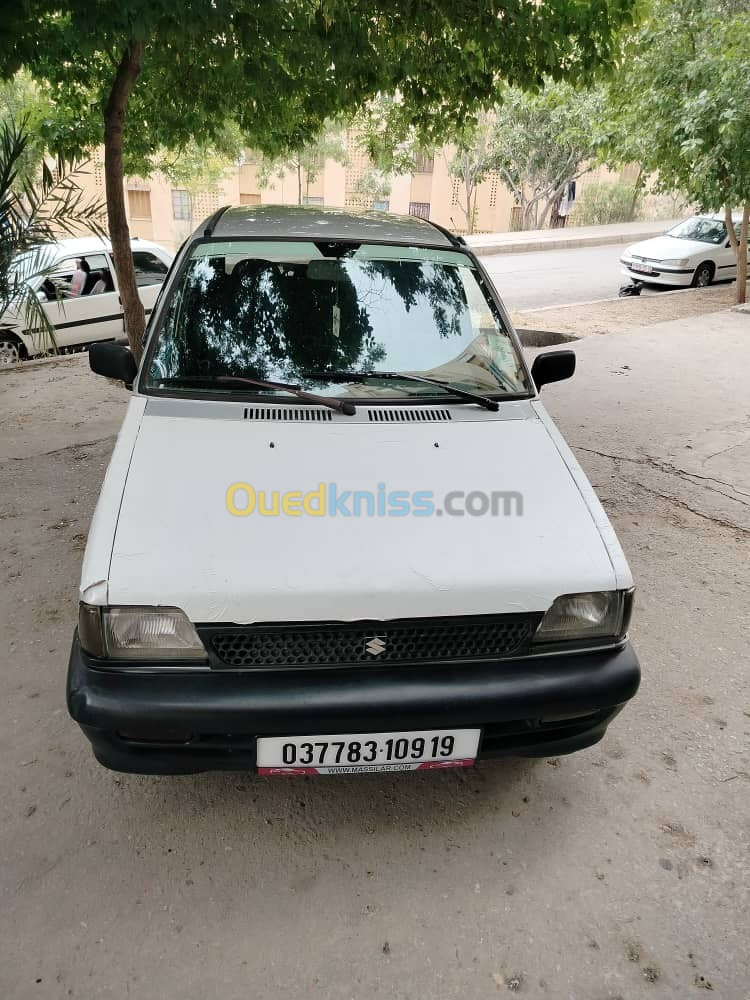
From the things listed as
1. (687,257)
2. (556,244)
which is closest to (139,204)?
(556,244)

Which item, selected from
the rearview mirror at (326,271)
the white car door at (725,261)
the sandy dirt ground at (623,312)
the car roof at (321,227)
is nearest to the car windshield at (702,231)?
the white car door at (725,261)

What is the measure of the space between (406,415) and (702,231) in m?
16.1

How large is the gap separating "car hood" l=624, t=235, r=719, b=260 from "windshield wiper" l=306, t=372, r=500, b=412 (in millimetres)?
14334

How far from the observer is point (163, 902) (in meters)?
2.29

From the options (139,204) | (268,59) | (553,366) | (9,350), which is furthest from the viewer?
(139,204)

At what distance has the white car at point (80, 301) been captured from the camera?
9.51 m

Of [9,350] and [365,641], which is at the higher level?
[365,641]

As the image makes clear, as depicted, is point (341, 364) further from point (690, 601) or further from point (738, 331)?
point (738, 331)

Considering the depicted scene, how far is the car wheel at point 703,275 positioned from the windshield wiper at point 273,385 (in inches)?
596

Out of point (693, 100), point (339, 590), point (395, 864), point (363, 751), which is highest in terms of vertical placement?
point (693, 100)

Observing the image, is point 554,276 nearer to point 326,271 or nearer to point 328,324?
point 326,271

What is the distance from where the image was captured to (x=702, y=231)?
16.3m

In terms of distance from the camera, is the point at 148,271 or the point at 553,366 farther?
the point at 148,271

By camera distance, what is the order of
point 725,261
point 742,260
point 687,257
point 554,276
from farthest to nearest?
point 554,276
point 725,261
point 687,257
point 742,260
